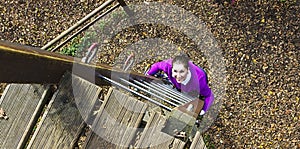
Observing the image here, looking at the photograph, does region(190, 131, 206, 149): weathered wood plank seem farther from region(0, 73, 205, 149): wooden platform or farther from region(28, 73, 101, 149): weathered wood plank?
region(28, 73, 101, 149): weathered wood plank

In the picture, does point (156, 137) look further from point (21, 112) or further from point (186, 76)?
point (186, 76)

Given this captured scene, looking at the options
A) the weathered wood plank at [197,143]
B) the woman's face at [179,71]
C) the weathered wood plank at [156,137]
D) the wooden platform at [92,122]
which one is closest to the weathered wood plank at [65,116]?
the wooden platform at [92,122]

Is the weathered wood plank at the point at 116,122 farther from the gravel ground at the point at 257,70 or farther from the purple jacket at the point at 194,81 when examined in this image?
the gravel ground at the point at 257,70

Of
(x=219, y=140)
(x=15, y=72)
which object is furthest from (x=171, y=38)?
(x=15, y=72)

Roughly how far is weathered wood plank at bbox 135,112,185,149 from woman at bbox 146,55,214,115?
208 cm

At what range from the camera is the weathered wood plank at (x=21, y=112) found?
2.10 m

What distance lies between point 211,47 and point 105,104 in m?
3.56

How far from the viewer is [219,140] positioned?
5.30 m

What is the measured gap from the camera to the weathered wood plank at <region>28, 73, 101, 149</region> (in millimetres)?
2023

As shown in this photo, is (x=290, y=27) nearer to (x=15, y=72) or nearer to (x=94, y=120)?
(x=94, y=120)

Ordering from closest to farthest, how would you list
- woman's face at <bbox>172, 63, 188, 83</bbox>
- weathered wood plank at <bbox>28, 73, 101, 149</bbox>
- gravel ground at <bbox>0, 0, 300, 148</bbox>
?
weathered wood plank at <bbox>28, 73, 101, 149</bbox> → woman's face at <bbox>172, 63, 188, 83</bbox> → gravel ground at <bbox>0, 0, 300, 148</bbox>

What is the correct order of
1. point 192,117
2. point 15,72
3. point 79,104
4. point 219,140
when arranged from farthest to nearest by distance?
point 219,140 → point 192,117 → point 79,104 → point 15,72

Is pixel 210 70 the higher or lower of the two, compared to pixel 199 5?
lower

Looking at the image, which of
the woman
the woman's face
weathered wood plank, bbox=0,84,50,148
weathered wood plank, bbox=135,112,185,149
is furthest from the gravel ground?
weathered wood plank, bbox=0,84,50,148
